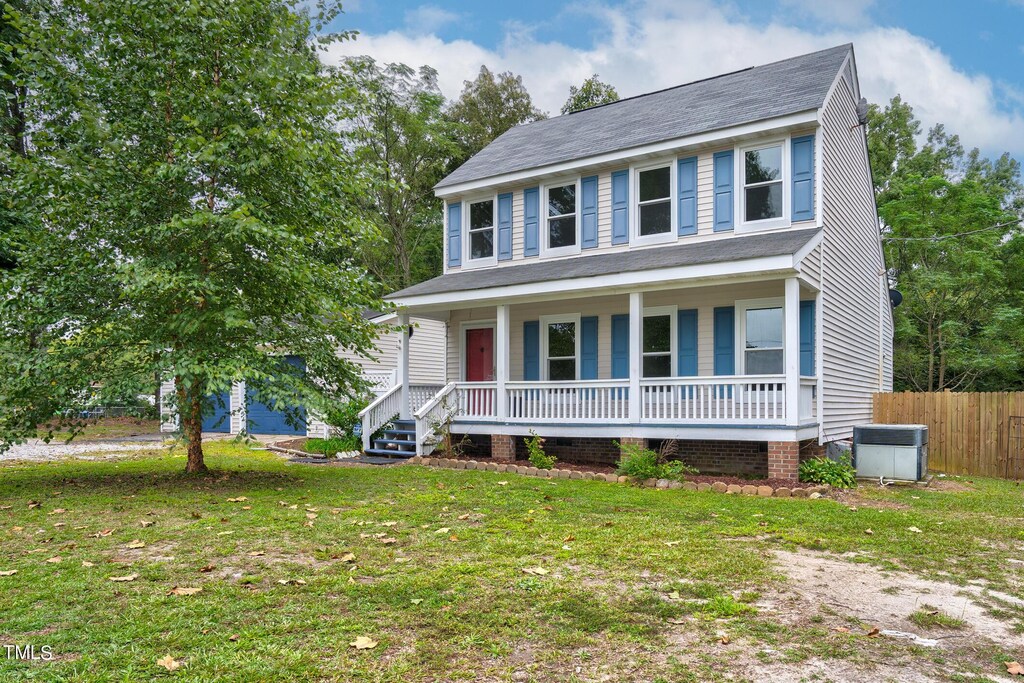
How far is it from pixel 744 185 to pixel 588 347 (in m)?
4.33

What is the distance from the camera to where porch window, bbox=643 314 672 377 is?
44.5ft

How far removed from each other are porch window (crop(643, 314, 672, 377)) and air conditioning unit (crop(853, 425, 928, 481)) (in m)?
3.55

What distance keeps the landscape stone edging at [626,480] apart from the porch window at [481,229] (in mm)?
5091

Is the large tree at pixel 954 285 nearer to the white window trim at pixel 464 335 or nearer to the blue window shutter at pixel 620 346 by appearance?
the blue window shutter at pixel 620 346

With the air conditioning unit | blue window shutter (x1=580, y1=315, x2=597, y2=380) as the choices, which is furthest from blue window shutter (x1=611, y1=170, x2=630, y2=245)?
the air conditioning unit

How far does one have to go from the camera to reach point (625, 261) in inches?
506

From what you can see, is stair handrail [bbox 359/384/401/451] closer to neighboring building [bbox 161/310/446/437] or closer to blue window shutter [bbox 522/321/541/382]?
blue window shutter [bbox 522/321/541/382]

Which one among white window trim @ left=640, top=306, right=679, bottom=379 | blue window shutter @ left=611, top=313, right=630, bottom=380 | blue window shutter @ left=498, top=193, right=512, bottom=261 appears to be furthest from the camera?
blue window shutter @ left=498, top=193, right=512, bottom=261

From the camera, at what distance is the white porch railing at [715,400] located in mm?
11039

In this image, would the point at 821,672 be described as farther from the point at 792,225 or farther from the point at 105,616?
the point at 792,225

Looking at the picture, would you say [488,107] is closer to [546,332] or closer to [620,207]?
[620,207]

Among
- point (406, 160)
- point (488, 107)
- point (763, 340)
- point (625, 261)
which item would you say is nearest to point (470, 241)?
point (625, 261)

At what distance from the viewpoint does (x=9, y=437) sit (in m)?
9.48

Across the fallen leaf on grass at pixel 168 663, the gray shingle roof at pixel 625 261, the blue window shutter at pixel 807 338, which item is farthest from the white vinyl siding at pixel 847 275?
the fallen leaf on grass at pixel 168 663
